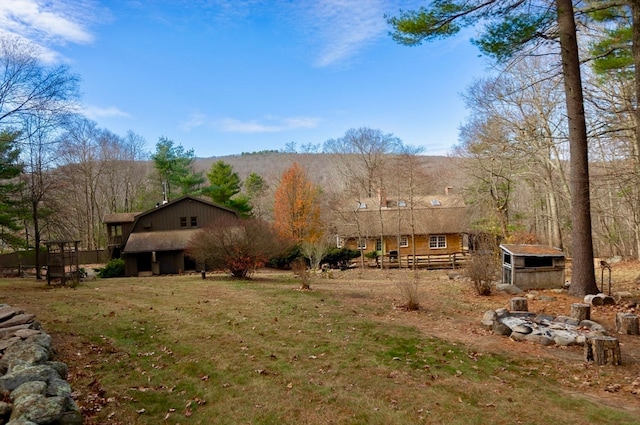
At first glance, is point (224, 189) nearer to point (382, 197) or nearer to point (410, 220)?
point (382, 197)

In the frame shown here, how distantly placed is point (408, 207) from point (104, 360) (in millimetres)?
29179

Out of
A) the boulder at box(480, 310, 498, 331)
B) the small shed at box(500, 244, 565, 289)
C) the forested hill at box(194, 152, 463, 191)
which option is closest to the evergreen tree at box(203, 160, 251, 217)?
the forested hill at box(194, 152, 463, 191)

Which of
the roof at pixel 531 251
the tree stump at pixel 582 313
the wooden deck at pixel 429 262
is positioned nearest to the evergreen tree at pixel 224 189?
the wooden deck at pixel 429 262

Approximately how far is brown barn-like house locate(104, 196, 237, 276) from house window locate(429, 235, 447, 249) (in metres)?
16.3

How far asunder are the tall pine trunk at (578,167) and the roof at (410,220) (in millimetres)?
20547

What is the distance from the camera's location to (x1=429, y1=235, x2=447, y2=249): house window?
33.3 meters

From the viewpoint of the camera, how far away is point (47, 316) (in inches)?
367

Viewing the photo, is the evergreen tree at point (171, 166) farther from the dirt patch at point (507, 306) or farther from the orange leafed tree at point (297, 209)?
the dirt patch at point (507, 306)

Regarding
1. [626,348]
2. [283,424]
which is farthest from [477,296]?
[283,424]

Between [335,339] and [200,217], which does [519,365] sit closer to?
[335,339]

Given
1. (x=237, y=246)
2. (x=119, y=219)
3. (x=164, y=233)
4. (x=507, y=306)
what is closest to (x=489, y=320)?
(x=507, y=306)

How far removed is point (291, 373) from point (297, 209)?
3067 centimetres

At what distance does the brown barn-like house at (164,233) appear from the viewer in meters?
26.5

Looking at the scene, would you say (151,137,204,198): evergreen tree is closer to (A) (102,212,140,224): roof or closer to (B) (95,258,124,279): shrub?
(A) (102,212,140,224): roof
